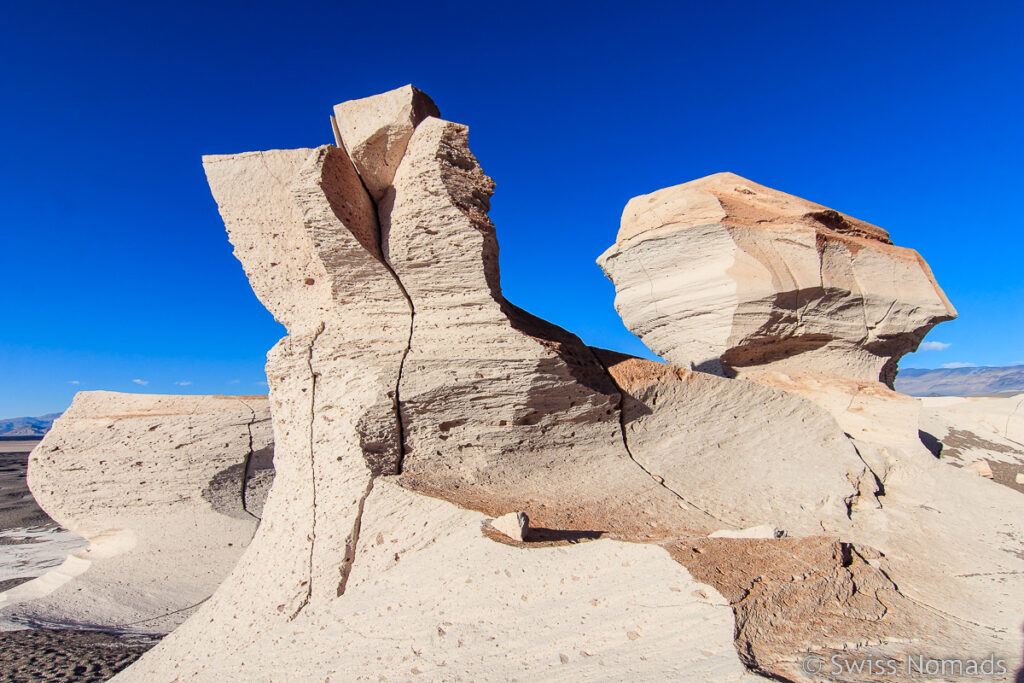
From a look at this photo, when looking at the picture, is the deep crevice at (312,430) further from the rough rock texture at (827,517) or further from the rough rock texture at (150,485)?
the rough rock texture at (150,485)

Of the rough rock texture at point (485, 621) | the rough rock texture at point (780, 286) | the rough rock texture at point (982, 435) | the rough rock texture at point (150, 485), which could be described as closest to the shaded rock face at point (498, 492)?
the rough rock texture at point (485, 621)

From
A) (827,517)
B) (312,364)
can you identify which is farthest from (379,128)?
(827,517)

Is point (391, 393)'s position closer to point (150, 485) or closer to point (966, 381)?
point (150, 485)

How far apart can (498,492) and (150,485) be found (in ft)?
13.5

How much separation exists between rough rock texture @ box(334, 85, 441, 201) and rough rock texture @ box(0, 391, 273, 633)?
10.4 ft

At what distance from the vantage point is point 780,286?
5.27 meters

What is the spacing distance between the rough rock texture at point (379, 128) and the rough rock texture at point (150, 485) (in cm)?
318

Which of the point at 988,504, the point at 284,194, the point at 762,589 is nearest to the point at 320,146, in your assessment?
the point at 284,194

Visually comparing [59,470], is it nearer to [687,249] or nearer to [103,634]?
[103,634]

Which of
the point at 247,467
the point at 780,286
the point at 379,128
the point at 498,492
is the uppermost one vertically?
the point at 379,128

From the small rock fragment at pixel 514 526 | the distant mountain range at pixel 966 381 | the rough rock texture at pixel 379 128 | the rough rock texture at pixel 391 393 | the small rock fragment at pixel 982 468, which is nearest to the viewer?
the small rock fragment at pixel 514 526

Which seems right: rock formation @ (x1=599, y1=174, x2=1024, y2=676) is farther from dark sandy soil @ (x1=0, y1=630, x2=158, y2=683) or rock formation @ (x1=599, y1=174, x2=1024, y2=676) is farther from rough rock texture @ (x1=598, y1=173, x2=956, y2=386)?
dark sandy soil @ (x1=0, y1=630, x2=158, y2=683)

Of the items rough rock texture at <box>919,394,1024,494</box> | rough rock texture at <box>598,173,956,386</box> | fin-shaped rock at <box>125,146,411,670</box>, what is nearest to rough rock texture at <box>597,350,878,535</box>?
rough rock texture at <box>598,173,956,386</box>

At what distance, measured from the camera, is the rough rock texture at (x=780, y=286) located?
213 inches
